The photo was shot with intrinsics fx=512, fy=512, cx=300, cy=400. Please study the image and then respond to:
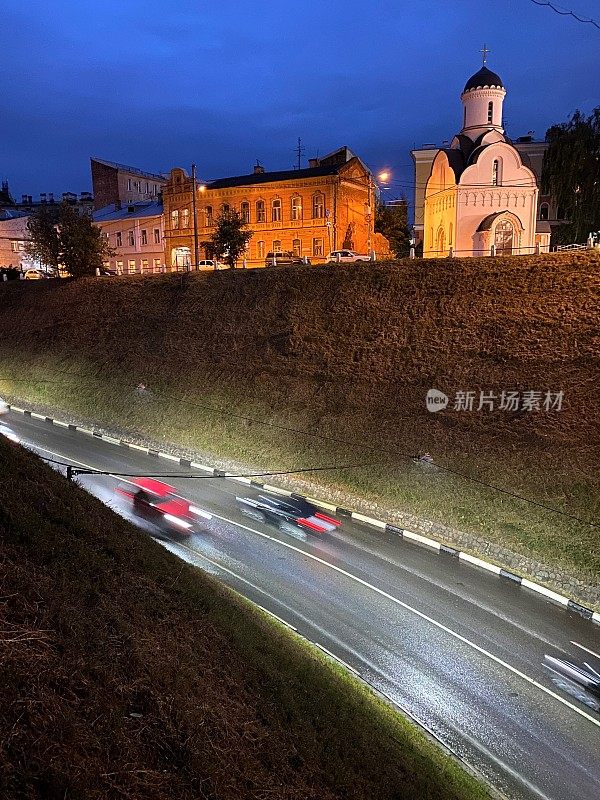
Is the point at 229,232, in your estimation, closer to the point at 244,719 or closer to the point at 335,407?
the point at 335,407

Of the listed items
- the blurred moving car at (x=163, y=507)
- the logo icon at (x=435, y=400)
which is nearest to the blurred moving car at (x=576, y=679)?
the logo icon at (x=435, y=400)

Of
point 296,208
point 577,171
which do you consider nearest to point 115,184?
point 296,208

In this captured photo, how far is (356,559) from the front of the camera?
18.1 m

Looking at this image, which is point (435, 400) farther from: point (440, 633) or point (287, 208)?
point (287, 208)

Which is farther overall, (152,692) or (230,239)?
(230,239)

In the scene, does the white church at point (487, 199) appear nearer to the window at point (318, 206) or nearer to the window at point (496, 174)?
the window at point (496, 174)

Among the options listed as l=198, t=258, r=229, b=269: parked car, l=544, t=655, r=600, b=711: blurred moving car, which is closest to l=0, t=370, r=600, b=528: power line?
l=544, t=655, r=600, b=711: blurred moving car

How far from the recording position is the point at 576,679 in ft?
41.8

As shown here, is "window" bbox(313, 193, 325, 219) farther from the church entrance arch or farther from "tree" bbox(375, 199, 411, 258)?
the church entrance arch

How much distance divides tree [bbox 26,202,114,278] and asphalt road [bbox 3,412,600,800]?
2891cm

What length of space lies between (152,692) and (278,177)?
45.9 meters

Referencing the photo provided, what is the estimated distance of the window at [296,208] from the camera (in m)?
45.2

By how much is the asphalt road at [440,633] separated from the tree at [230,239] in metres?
24.4

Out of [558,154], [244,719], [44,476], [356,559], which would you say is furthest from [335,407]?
[558,154]
